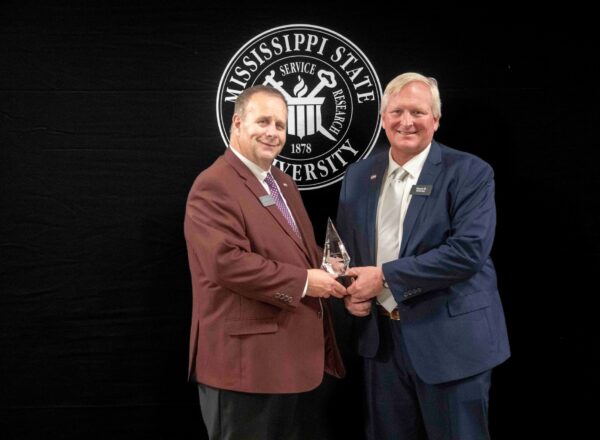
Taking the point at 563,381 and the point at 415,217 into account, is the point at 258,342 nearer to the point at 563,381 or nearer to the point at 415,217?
the point at 415,217

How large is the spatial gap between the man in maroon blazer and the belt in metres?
0.22

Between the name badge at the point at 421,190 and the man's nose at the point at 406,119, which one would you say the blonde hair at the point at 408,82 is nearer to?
the man's nose at the point at 406,119

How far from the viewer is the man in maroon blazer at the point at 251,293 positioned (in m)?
2.36

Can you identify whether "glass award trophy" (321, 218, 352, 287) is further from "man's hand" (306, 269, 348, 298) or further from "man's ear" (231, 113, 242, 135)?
"man's ear" (231, 113, 242, 135)

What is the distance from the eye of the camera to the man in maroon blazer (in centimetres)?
236

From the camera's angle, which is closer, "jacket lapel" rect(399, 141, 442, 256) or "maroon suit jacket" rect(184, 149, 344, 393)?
"maroon suit jacket" rect(184, 149, 344, 393)

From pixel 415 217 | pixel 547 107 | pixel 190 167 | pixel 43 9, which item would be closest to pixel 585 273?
pixel 547 107

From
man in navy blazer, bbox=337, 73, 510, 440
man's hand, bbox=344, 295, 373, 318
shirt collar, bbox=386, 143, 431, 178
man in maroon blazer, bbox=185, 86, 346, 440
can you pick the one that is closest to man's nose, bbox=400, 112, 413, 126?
man in navy blazer, bbox=337, 73, 510, 440

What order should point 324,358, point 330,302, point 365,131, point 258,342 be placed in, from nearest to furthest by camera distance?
1. point 258,342
2. point 324,358
3. point 330,302
4. point 365,131

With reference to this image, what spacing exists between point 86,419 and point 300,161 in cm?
150

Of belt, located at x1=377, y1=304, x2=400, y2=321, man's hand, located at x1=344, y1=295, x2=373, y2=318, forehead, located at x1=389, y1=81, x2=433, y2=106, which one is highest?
forehead, located at x1=389, y1=81, x2=433, y2=106

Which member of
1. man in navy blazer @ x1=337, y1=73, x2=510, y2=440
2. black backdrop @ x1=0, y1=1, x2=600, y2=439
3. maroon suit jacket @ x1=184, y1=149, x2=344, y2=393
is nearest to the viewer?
maroon suit jacket @ x1=184, y1=149, x2=344, y2=393

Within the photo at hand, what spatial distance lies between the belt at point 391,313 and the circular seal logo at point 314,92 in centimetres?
71

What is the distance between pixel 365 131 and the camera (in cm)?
309
